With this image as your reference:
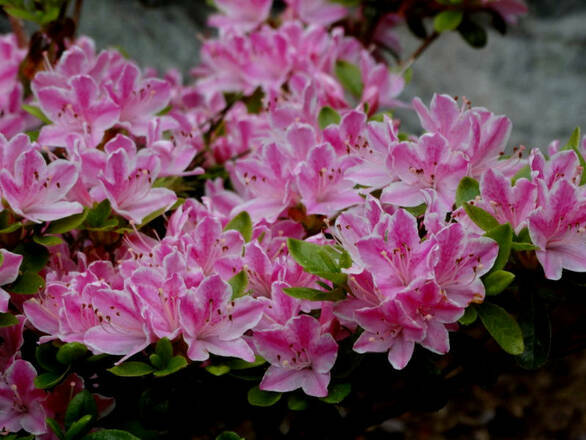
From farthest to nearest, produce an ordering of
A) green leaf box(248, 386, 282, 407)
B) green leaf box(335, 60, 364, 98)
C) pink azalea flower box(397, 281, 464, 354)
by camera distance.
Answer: green leaf box(335, 60, 364, 98) < green leaf box(248, 386, 282, 407) < pink azalea flower box(397, 281, 464, 354)

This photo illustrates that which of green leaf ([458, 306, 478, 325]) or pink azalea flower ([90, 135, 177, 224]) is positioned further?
pink azalea flower ([90, 135, 177, 224])

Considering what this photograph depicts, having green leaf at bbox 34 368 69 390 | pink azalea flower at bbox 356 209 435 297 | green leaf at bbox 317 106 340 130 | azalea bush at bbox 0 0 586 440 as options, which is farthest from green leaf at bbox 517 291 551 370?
green leaf at bbox 34 368 69 390

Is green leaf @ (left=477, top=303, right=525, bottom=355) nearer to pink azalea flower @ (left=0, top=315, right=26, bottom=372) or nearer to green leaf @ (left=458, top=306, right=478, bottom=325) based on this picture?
green leaf @ (left=458, top=306, right=478, bottom=325)

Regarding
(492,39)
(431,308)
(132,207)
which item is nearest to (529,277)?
(431,308)

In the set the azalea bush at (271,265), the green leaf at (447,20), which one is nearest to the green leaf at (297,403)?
the azalea bush at (271,265)

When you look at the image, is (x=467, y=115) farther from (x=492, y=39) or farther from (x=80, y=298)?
(x=492, y=39)

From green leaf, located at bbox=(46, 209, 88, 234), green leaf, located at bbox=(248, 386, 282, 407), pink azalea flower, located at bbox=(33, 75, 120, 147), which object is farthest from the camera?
pink azalea flower, located at bbox=(33, 75, 120, 147)

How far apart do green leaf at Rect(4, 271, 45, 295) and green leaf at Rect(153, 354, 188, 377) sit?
10.9 inches

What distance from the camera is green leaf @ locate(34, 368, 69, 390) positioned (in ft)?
4.25

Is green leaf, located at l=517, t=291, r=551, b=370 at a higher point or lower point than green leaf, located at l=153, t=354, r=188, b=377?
higher

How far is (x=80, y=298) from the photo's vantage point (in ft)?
4.31

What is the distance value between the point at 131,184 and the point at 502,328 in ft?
2.31

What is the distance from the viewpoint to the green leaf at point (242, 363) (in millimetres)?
1296

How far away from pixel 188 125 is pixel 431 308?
807 millimetres
